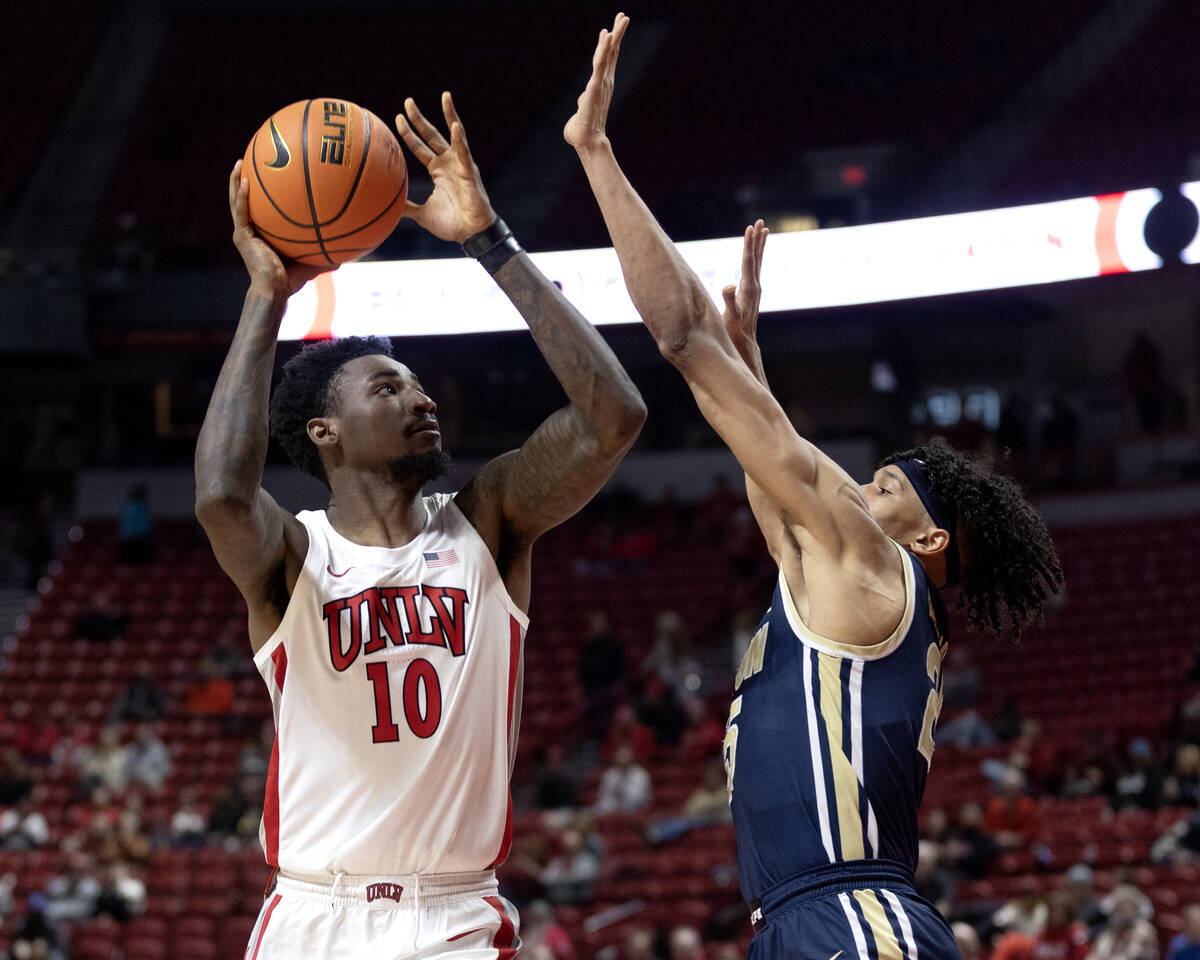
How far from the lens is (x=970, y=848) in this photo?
9.87 meters

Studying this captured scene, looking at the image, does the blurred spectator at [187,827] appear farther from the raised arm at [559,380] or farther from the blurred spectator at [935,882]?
the raised arm at [559,380]

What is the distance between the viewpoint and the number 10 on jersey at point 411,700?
302cm

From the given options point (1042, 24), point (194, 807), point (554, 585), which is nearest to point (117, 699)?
point (194, 807)

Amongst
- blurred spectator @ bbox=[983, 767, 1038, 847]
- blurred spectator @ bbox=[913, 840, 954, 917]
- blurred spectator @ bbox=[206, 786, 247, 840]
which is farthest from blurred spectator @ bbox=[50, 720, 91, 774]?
blurred spectator @ bbox=[983, 767, 1038, 847]

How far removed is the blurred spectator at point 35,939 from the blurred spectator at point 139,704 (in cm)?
340

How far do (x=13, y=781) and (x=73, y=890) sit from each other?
1.94m

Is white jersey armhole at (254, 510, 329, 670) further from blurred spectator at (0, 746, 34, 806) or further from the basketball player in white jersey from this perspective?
blurred spectator at (0, 746, 34, 806)

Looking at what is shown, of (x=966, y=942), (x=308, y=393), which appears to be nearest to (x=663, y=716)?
(x=966, y=942)

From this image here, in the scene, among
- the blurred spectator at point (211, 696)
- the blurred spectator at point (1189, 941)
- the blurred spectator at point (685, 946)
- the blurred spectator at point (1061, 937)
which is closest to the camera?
the blurred spectator at point (1189, 941)

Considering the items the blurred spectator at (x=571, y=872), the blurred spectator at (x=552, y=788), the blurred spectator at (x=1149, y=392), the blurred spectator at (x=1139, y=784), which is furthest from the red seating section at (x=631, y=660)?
the blurred spectator at (x=1149, y=392)

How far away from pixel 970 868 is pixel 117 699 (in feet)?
27.3

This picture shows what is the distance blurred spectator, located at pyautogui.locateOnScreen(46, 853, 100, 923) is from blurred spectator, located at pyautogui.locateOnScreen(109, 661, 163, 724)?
2.52m

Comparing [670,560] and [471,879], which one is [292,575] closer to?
[471,879]

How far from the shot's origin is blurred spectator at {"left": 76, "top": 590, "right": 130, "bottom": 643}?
14.8 meters
